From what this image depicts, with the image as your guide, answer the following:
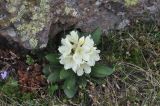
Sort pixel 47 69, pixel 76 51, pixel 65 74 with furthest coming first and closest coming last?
1. pixel 47 69
2. pixel 65 74
3. pixel 76 51

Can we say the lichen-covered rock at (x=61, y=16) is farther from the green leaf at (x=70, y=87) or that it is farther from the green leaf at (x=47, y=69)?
the green leaf at (x=70, y=87)

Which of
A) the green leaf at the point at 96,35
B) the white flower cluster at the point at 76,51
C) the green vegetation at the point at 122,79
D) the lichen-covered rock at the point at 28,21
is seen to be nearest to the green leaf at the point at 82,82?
the green vegetation at the point at 122,79

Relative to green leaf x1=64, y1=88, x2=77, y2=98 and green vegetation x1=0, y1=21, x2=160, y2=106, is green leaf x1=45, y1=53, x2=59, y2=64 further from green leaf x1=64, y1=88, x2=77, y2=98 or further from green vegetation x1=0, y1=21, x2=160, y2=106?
green leaf x1=64, y1=88, x2=77, y2=98

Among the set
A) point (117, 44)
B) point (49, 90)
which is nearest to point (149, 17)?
point (117, 44)

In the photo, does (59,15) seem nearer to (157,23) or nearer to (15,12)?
(15,12)

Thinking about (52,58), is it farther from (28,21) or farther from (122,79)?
(122,79)

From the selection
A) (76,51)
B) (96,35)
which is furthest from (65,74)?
(96,35)
